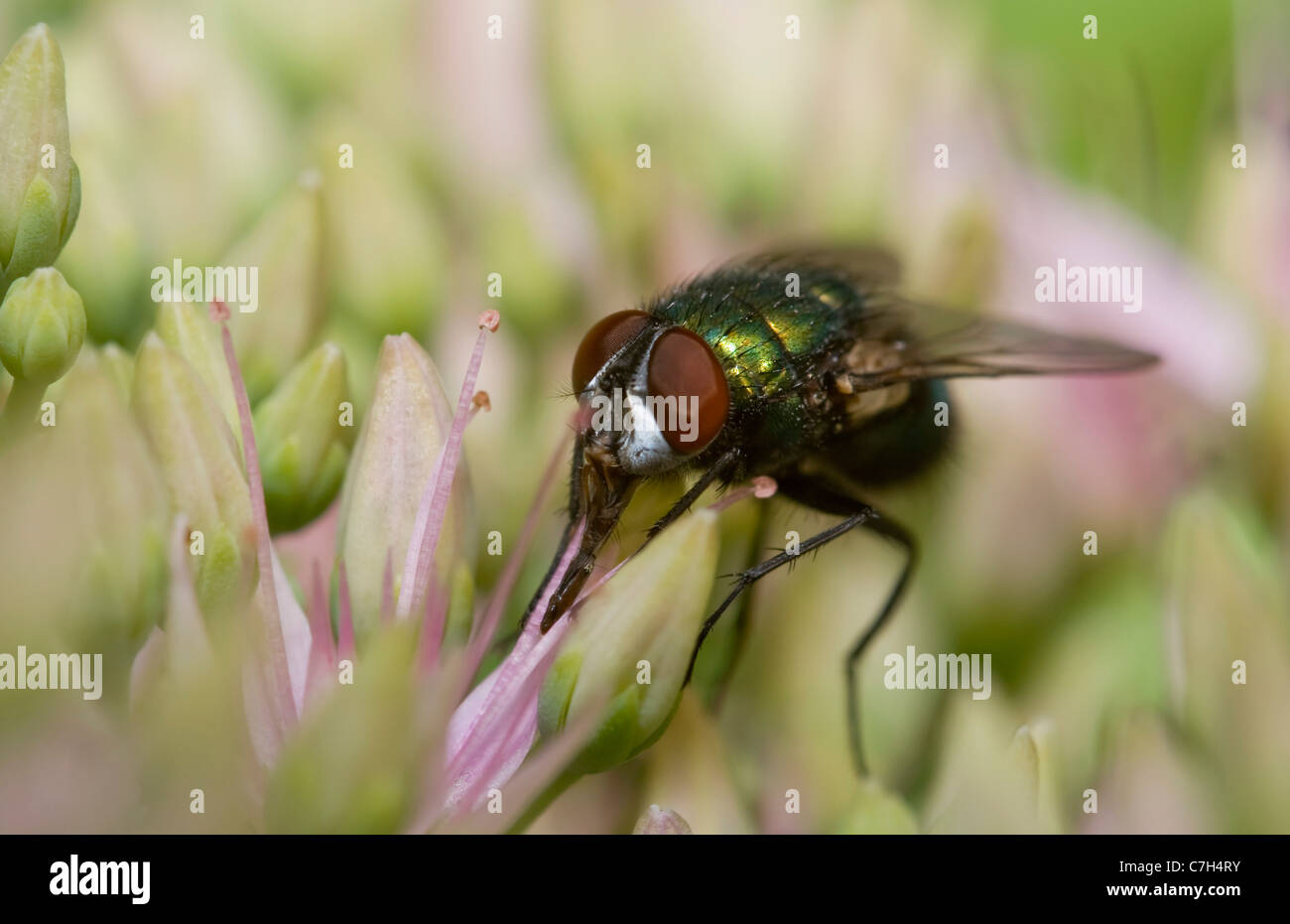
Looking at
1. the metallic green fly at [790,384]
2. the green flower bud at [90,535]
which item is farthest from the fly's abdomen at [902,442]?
the green flower bud at [90,535]

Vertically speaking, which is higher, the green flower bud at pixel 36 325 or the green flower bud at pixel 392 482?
the green flower bud at pixel 36 325

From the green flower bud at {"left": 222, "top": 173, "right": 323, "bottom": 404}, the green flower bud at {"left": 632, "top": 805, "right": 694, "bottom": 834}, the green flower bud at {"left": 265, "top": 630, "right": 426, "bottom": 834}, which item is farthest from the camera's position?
the green flower bud at {"left": 222, "top": 173, "right": 323, "bottom": 404}

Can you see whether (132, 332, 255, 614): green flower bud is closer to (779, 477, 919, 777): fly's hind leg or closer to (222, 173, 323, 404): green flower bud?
(222, 173, 323, 404): green flower bud

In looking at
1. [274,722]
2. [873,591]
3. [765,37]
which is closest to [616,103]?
[765,37]

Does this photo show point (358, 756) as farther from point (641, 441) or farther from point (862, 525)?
point (862, 525)

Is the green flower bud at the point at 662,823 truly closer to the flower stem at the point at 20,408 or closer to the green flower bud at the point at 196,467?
the green flower bud at the point at 196,467

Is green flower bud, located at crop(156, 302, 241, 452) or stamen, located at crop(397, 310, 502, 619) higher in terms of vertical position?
green flower bud, located at crop(156, 302, 241, 452)

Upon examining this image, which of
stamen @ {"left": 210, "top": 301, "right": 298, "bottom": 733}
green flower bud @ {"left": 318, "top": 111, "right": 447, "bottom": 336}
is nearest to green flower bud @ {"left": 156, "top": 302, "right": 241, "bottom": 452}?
stamen @ {"left": 210, "top": 301, "right": 298, "bottom": 733}
